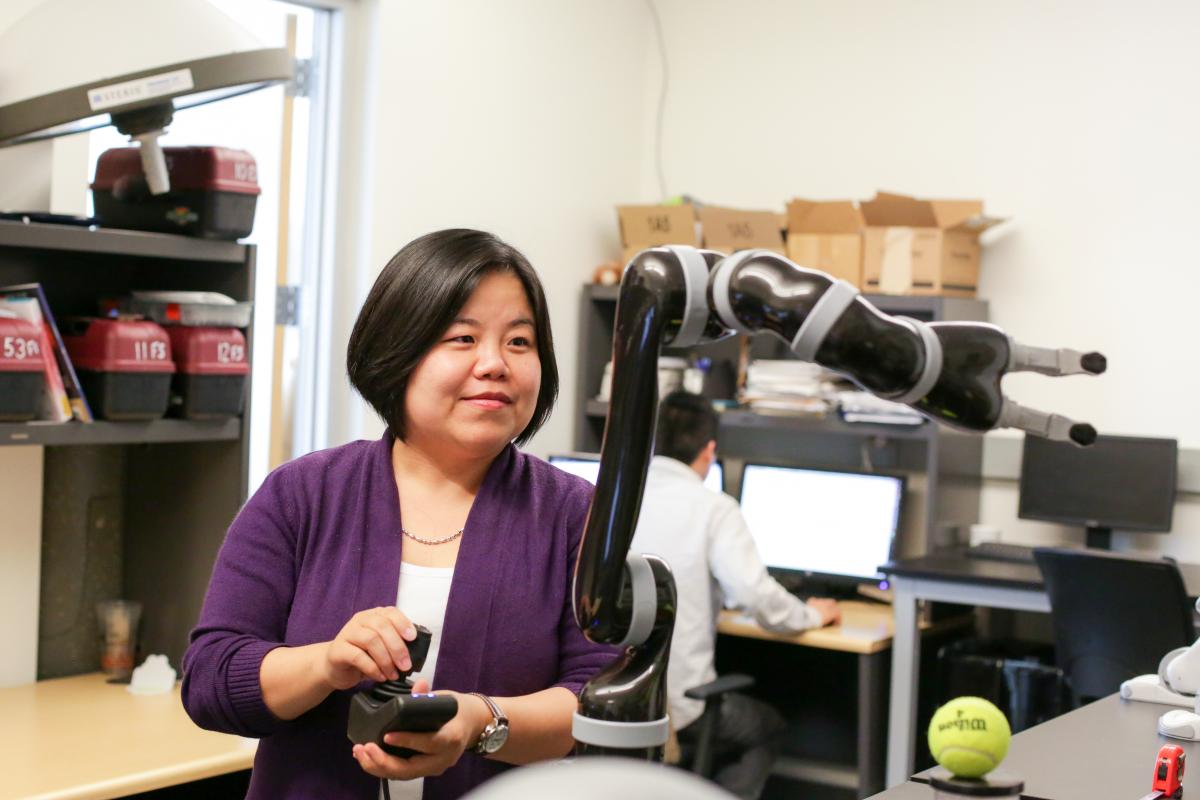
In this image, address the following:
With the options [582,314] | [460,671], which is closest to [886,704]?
[582,314]

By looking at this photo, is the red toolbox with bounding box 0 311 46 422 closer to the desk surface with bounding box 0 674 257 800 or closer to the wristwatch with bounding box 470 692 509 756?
the desk surface with bounding box 0 674 257 800

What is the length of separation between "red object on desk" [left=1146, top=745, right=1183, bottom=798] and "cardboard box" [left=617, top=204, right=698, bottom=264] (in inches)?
118

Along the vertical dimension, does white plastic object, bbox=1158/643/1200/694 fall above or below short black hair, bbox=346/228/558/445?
below

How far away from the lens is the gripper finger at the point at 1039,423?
33.9 inches

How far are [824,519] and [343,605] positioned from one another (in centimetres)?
284

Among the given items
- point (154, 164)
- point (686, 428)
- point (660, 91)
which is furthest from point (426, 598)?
point (660, 91)

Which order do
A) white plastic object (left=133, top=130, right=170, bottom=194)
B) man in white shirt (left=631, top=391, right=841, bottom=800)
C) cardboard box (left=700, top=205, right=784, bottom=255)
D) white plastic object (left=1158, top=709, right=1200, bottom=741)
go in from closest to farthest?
white plastic object (left=1158, top=709, right=1200, bottom=741) < white plastic object (left=133, top=130, right=170, bottom=194) < man in white shirt (left=631, top=391, right=841, bottom=800) < cardboard box (left=700, top=205, right=784, bottom=255)

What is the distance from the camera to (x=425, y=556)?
1570mm

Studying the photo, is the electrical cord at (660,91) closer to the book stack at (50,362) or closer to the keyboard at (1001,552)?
the keyboard at (1001,552)

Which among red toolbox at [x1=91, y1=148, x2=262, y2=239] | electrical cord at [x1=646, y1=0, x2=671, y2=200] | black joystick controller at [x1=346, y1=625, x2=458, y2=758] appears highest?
electrical cord at [x1=646, y1=0, x2=671, y2=200]

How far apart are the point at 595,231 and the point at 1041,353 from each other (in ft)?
12.7

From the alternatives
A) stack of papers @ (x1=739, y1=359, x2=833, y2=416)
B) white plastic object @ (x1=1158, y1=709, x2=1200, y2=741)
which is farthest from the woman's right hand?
stack of papers @ (x1=739, y1=359, x2=833, y2=416)

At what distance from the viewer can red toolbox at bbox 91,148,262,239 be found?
272 centimetres

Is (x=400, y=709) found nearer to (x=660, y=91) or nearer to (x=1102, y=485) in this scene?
(x=1102, y=485)
